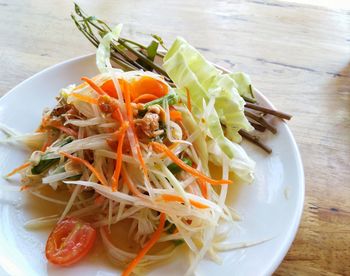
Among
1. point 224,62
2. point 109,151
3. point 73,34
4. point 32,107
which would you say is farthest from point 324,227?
point 73,34

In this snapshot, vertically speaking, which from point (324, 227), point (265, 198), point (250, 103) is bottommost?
point (324, 227)

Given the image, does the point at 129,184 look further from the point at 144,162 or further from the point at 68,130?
the point at 68,130

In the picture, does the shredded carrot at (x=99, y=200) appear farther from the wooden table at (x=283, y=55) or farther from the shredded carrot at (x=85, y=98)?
the wooden table at (x=283, y=55)

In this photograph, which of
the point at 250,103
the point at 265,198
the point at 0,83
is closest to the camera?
the point at 265,198

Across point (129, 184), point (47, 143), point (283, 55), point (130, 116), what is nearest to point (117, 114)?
point (130, 116)

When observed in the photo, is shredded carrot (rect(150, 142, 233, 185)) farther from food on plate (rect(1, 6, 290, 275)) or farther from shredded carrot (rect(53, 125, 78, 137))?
shredded carrot (rect(53, 125, 78, 137))

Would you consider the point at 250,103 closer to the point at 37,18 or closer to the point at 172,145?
the point at 172,145
